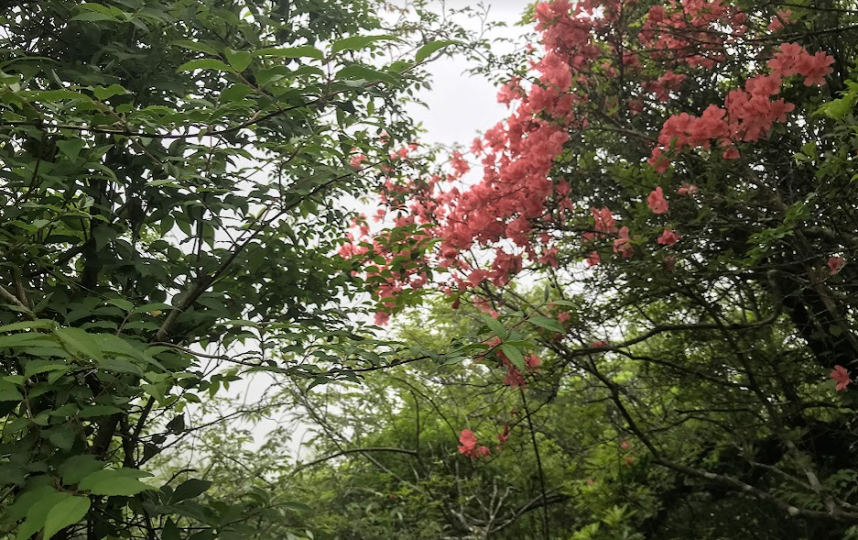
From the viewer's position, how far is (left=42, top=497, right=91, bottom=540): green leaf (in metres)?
0.53

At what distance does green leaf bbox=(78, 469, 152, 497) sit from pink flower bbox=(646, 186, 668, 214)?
4.76 feet

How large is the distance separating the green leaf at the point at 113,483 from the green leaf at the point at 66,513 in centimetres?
1

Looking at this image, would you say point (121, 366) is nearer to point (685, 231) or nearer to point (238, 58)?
point (238, 58)

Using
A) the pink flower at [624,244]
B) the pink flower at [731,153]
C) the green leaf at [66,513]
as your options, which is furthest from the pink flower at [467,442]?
the green leaf at [66,513]

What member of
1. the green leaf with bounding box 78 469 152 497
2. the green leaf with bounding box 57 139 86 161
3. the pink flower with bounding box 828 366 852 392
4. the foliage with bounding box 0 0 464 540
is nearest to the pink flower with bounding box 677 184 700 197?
the pink flower with bounding box 828 366 852 392

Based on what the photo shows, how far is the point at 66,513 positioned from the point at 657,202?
1524 millimetres

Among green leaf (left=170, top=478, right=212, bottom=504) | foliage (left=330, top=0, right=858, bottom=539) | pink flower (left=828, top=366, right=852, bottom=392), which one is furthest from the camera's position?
pink flower (left=828, top=366, right=852, bottom=392)

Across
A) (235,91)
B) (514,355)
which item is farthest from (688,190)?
(235,91)

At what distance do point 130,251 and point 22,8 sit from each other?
1.95 feet

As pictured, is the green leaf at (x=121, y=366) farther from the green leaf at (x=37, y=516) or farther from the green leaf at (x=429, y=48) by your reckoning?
the green leaf at (x=429, y=48)

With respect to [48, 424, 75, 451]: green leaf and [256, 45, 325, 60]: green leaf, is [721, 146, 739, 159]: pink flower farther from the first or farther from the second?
[48, 424, 75, 451]: green leaf

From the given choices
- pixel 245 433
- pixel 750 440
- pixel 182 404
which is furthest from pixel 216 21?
pixel 750 440

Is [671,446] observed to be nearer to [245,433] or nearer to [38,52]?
[245,433]

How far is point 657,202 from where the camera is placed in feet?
5.64
